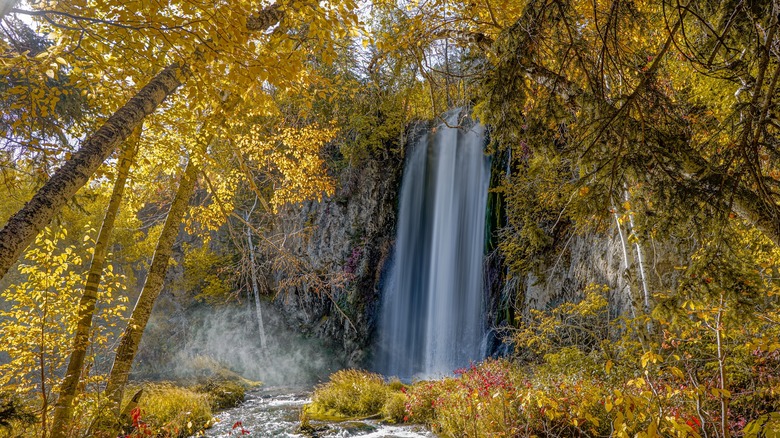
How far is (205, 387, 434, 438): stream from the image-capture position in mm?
6605

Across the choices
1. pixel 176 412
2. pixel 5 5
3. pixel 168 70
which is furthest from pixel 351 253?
pixel 5 5

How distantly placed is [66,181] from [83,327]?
2.83 metres

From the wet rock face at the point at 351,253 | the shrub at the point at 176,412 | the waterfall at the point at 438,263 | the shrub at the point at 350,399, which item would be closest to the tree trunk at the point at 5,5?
the shrub at the point at 176,412

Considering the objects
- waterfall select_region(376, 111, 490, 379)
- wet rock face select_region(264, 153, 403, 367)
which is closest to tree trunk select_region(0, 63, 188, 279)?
waterfall select_region(376, 111, 490, 379)

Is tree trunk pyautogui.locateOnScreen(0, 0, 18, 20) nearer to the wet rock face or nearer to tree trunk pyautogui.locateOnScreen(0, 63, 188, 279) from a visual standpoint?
tree trunk pyautogui.locateOnScreen(0, 63, 188, 279)

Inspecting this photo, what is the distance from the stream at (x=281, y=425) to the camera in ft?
21.7

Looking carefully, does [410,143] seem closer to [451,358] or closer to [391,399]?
[451,358]

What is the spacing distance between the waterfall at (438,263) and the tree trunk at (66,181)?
31.5 ft

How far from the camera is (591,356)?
621cm

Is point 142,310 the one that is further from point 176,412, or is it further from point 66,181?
point 176,412

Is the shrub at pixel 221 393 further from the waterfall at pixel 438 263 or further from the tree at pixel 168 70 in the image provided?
the tree at pixel 168 70

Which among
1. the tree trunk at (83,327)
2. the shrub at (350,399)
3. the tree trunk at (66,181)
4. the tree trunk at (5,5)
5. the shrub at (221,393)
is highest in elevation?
the tree trunk at (5,5)

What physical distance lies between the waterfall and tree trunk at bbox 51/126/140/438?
847 centimetres

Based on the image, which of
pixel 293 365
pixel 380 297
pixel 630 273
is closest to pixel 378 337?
pixel 380 297
